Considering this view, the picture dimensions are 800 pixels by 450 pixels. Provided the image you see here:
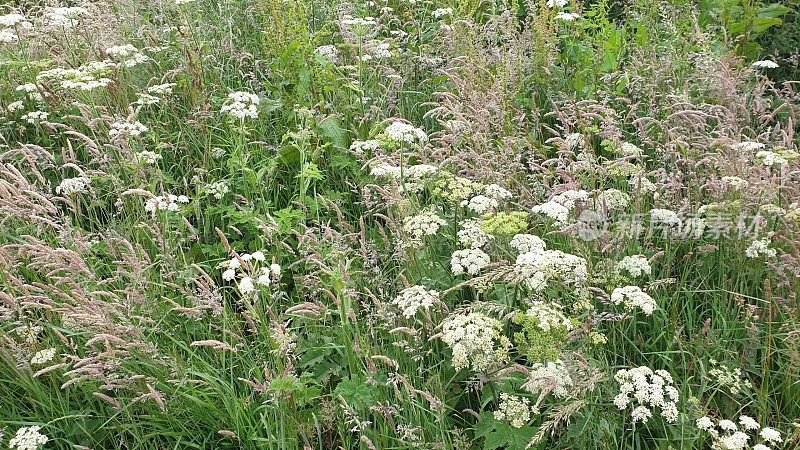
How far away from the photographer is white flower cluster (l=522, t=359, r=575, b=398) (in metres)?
2.30

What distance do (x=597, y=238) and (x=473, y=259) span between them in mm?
713

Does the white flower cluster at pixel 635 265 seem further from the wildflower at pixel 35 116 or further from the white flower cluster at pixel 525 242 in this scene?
the wildflower at pixel 35 116

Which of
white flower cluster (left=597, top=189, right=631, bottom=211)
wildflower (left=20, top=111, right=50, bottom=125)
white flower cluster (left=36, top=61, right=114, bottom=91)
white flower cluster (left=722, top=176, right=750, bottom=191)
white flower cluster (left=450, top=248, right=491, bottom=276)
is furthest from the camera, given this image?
wildflower (left=20, top=111, right=50, bottom=125)

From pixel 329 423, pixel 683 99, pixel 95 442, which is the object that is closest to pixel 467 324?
pixel 329 423

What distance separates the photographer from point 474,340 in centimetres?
234

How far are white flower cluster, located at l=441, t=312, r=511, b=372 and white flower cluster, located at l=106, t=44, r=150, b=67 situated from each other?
3211mm

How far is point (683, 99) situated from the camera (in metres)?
3.70

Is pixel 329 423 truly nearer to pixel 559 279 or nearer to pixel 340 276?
pixel 340 276

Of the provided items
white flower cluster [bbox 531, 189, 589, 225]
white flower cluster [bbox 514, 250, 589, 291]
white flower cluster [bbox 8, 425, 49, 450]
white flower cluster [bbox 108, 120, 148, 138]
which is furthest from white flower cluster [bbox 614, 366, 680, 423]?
Result: white flower cluster [bbox 108, 120, 148, 138]

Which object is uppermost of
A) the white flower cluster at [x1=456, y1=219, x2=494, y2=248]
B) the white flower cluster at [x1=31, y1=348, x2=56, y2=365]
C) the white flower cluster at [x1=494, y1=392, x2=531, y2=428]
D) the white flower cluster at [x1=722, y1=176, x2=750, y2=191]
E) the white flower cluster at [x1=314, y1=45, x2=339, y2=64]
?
the white flower cluster at [x1=314, y1=45, x2=339, y2=64]

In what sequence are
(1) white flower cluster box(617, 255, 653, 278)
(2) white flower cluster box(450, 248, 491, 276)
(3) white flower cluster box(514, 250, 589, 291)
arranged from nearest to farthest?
(3) white flower cluster box(514, 250, 589, 291) < (2) white flower cluster box(450, 248, 491, 276) < (1) white flower cluster box(617, 255, 653, 278)

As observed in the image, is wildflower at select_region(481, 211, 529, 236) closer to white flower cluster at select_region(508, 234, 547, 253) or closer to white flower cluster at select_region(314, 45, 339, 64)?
white flower cluster at select_region(508, 234, 547, 253)

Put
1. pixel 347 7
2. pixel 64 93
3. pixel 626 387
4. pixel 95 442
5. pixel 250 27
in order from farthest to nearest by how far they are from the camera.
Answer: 1. pixel 250 27
2. pixel 347 7
3. pixel 64 93
4. pixel 95 442
5. pixel 626 387

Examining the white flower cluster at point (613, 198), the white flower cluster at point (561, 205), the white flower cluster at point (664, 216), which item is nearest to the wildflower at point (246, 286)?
the white flower cluster at point (561, 205)
